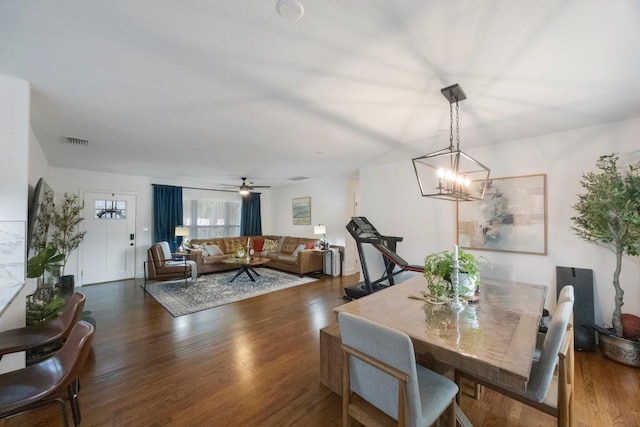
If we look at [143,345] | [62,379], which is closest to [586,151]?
[62,379]

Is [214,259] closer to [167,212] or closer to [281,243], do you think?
[167,212]

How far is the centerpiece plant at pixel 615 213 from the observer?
237 cm

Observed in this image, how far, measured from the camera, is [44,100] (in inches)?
87.5

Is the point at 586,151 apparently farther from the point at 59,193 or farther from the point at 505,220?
the point at 59,193

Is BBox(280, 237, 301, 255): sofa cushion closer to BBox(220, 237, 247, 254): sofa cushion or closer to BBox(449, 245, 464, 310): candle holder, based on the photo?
BBox(220, 237, 247, 254): sofa cushion

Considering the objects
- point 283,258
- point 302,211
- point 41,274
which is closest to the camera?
point 41,274

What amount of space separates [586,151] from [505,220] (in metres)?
1.11

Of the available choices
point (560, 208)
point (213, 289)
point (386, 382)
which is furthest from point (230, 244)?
point (560, 208)

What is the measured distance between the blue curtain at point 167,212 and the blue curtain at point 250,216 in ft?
6.08

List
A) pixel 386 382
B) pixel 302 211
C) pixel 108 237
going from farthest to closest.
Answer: pixel 302 211 < pixel 108 237 < pixel 386 382

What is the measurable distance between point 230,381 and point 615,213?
156 inches

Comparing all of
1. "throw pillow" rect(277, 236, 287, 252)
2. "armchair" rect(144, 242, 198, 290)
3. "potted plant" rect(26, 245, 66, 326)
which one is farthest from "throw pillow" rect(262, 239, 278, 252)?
"potted plant" rect(26, 245, 66, 326)

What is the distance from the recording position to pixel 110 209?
18.7ft

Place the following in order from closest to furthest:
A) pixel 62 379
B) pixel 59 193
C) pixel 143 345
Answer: pixel 62 379 → pixel 143 345 → pixel 59 193
